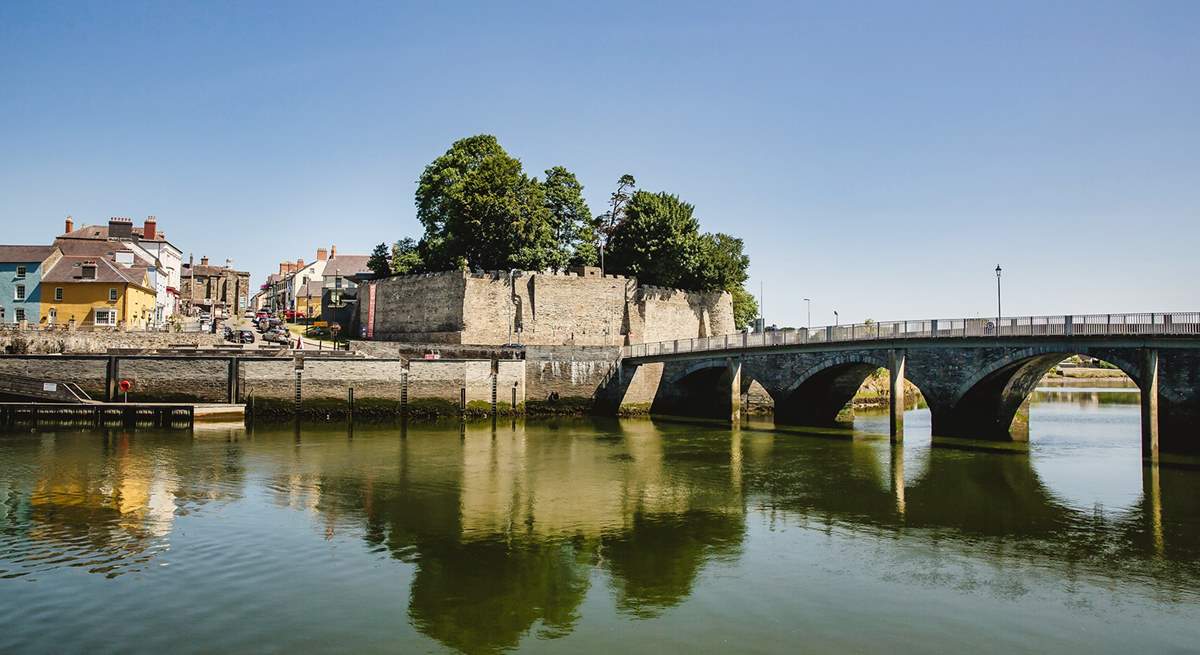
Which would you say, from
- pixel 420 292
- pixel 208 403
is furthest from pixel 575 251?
pixel 208 403

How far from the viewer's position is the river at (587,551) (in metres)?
14.2

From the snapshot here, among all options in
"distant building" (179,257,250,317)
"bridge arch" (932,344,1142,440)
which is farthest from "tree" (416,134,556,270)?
"distant building" (179,257,250,317)

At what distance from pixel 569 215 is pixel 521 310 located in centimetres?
1158

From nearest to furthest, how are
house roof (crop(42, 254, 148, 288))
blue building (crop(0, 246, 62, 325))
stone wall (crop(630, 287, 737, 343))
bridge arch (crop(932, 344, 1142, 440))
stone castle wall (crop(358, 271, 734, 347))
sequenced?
bridge arch (crop(932, 344, 1142, 440))
blue building (crop(0, 246, 62, 325))
house roof (crop(42, 254, 148, 288))
stone castle wall (crop(358, 271, 734, 347))
stone wall (crop(630, 287, 737, 343))

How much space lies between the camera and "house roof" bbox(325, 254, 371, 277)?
300ft

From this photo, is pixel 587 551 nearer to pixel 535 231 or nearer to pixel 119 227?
pixel 535 231

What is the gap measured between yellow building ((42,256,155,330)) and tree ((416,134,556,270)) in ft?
70.0

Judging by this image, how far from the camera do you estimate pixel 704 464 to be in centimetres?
3366

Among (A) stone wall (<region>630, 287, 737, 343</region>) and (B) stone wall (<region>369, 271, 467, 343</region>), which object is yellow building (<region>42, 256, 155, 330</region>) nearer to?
(B) stone wall (<region>369, 271, 467, 343</region>)

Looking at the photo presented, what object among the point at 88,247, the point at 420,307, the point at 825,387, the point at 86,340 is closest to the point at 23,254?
the point at 88,247

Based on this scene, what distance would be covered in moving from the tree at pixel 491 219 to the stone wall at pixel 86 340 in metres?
17.9

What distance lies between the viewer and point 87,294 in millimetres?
58312

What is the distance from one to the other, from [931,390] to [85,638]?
1376 inches

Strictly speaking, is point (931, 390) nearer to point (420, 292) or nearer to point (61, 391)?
point (420, 292)
